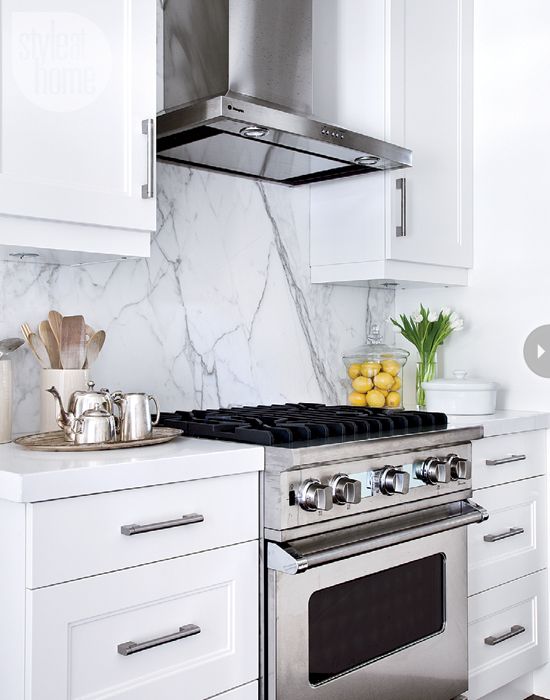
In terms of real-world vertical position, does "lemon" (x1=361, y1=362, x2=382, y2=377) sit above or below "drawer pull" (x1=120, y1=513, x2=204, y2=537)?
above

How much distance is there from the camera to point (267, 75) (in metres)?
2.29

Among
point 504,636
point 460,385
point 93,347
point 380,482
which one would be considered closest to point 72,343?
point 93,347

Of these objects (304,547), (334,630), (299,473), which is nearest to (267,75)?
(299,473)

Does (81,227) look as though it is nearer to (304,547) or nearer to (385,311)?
(304,547)

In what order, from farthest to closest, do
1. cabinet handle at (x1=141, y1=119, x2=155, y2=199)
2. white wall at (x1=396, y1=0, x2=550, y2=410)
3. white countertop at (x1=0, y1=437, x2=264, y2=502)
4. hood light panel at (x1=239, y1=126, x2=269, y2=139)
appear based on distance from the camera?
white wall at (x1=396, y1=0, x2=550, y2=410), hood light panel at (x1=239, y1=126, x2=269, y2=139), cabinet handle at (x1=141, y1=119, x2=155, y2=199), white countertop at (x1=0, y1=437, x2=264, y2=502)

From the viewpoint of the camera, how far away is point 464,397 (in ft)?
8.62

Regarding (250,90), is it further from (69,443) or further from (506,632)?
(506,632)

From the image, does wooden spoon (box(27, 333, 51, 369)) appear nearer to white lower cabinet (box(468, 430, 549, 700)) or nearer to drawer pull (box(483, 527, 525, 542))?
white lower cabinet (box(468, 430, 549, 700))

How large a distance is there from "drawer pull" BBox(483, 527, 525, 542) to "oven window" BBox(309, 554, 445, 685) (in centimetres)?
34

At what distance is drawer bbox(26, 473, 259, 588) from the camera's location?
1.37m

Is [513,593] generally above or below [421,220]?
below

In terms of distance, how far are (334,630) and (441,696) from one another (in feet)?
1.75

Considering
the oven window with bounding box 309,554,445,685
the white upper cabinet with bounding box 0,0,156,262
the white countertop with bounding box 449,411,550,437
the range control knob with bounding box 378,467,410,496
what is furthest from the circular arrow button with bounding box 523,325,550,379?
the white upper cabinet with bounding box 0,0,156,262

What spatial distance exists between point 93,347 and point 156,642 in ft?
2.52
